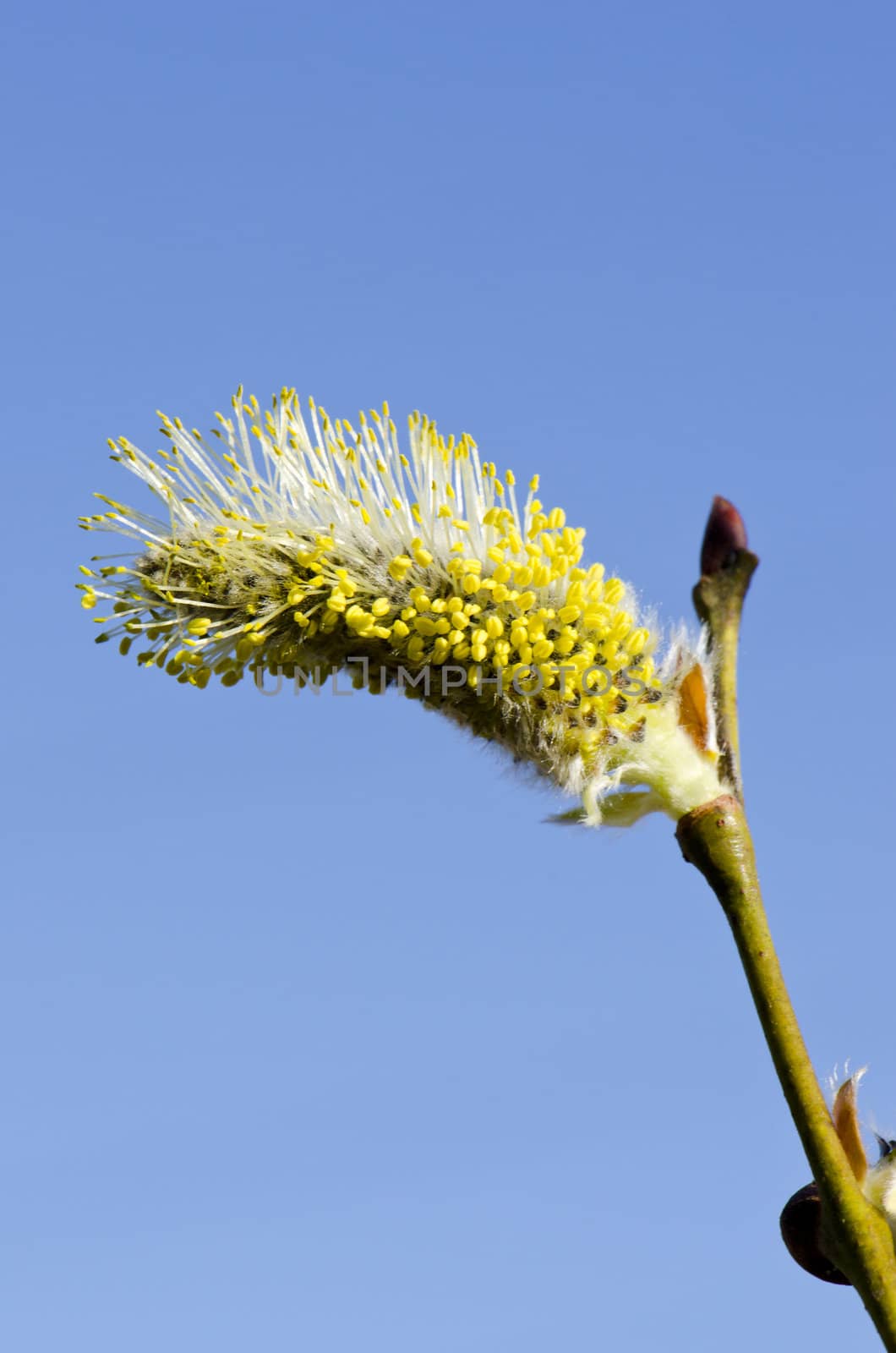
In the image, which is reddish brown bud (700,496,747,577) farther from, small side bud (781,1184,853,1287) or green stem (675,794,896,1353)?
small side bud (781,1184,853,1287)

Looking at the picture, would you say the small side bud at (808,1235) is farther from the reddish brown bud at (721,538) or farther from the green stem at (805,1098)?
the reddish brown bud at (721,538)

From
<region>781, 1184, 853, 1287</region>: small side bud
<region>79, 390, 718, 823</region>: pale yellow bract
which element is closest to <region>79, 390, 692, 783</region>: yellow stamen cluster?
<region>79, 390, 718, 823</region>: pale yellow bract

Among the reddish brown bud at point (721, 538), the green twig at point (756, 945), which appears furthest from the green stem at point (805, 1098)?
the reddish brown bud at point (721, 538)

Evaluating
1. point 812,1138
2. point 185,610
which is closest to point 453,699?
point 185,610

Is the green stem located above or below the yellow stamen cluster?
below

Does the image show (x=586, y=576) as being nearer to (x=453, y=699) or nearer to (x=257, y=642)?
(x=453, y=699)
